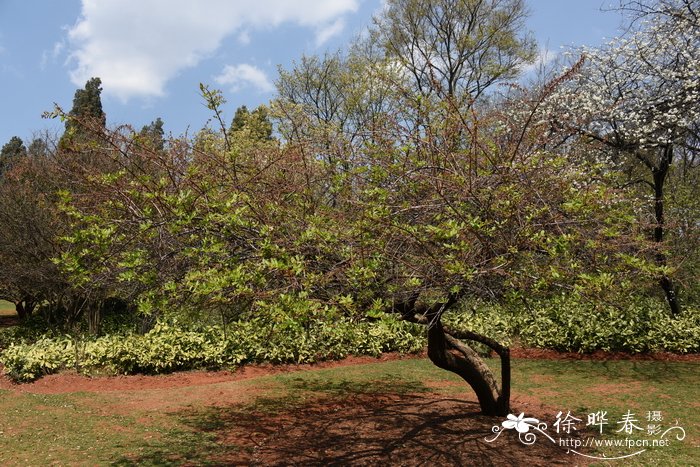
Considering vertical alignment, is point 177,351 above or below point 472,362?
below

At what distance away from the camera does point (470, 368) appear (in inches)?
293

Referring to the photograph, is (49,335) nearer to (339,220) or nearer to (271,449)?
(271,449)

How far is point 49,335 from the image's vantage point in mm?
16047

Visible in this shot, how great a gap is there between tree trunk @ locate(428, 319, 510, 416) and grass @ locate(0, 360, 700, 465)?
0.88 metres

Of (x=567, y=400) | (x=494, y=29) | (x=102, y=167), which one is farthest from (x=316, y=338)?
(x=494, y=29)

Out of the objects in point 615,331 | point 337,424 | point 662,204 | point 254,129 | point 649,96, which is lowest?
point 337,424

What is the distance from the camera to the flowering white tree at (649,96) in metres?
12.9

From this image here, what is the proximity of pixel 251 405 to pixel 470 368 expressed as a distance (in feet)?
13.6

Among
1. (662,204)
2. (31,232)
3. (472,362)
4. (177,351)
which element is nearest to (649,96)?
(662,204)

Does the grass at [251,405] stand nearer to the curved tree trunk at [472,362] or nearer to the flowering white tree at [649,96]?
the curved tree trunk at [472,362]

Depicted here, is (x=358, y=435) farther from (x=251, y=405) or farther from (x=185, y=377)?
(x=185, y=377)

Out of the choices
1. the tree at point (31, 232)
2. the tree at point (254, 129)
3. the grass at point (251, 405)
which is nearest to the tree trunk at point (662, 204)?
the grass at point (251, 405)

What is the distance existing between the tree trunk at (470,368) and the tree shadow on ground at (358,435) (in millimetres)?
231

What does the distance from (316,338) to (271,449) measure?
6.79 meters
